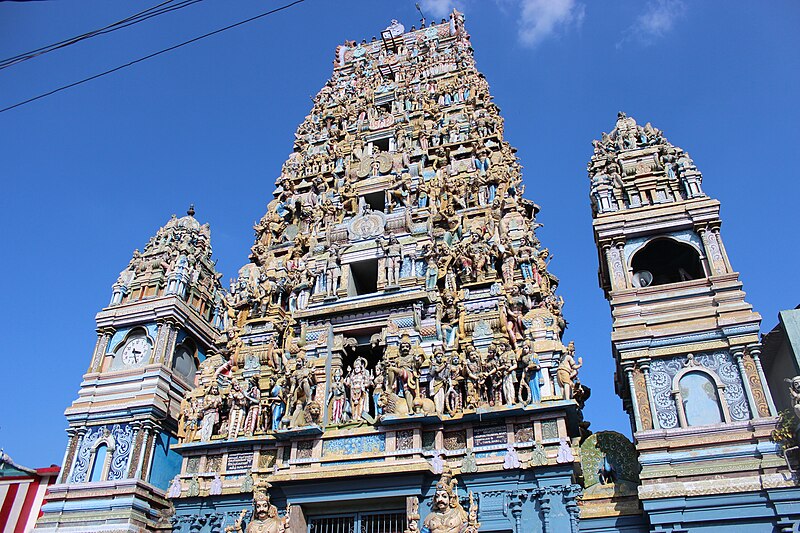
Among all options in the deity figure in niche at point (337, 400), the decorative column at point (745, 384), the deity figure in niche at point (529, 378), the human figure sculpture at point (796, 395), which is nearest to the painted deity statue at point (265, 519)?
the deity figure in niche at point (337, 400)

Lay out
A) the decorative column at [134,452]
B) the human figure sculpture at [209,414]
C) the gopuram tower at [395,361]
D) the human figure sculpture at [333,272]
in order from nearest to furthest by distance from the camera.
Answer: the gopuram tower at [395,361] → the human figure sculpture at [209,414] → the decorative column at [134,452] → the human figure sculpture at [333,272]

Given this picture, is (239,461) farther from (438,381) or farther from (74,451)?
(74,451)

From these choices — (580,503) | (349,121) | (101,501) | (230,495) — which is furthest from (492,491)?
(349,121)

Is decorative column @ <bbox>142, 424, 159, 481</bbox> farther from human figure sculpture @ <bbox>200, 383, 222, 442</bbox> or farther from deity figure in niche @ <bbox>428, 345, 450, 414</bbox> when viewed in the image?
deity figure in niche @ <bbox>428, 345, 450, 414</bbox>

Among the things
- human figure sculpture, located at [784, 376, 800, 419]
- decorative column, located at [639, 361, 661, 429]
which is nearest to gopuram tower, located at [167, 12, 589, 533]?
decorative column, located at [639, 361, 661, 429]

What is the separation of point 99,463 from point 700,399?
17234 millimetres

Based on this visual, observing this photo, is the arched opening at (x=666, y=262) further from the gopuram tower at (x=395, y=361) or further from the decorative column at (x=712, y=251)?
the gopuram tower at (x=395, y=361)

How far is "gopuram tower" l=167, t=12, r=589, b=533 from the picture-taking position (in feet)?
50.0

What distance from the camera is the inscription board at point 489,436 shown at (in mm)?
15664

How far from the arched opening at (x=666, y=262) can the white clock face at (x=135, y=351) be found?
635 inches

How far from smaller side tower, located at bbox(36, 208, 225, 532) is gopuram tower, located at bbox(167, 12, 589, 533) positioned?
2030 millimetres

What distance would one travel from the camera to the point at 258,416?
18172 millimetres

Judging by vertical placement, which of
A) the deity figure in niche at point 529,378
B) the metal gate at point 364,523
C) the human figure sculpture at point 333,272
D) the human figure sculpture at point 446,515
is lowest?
the human figure sculpture at point 446,515

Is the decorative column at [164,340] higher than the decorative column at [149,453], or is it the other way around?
the decorative column at [164,340]
